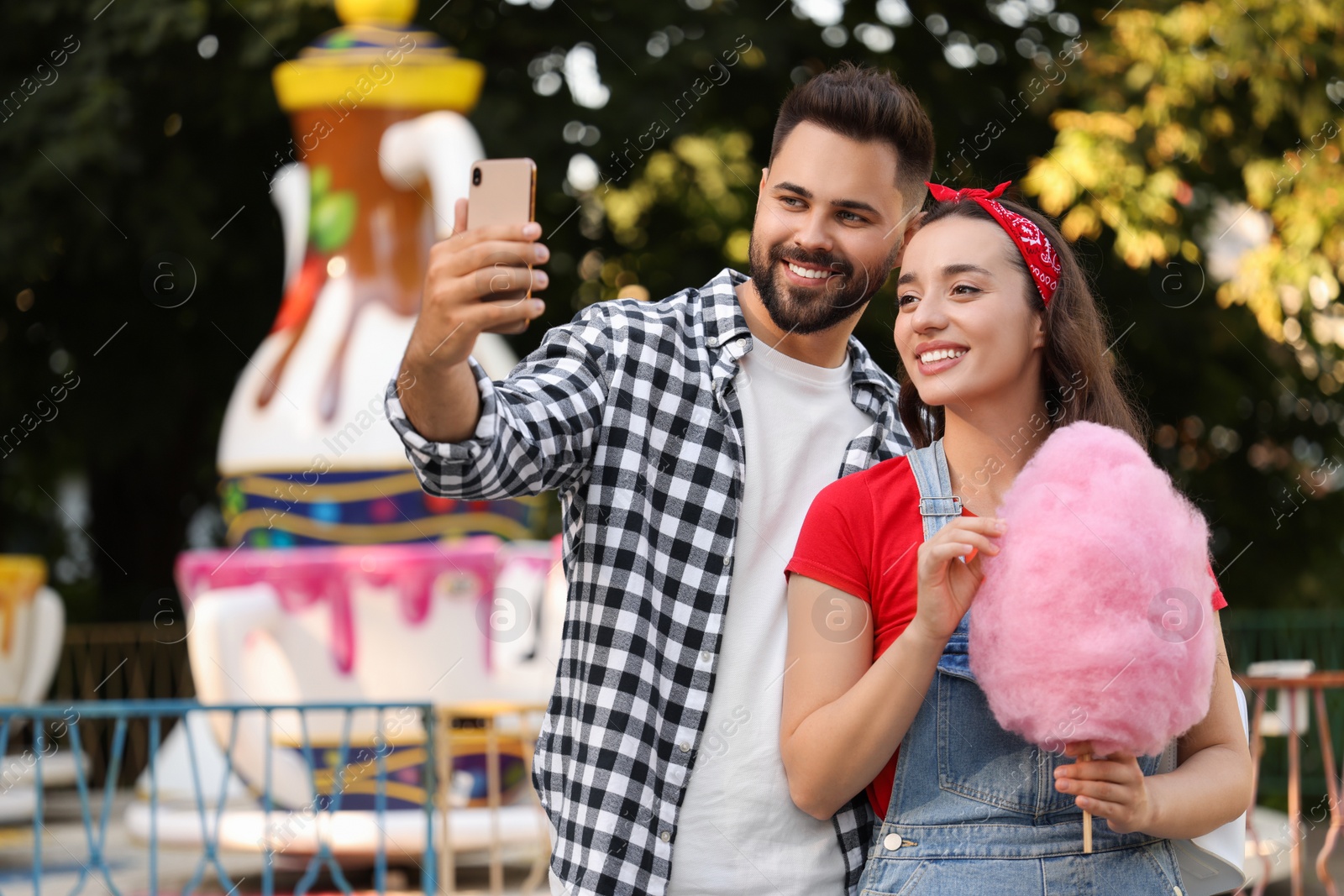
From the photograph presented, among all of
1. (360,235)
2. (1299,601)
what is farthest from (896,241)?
(1299,601)

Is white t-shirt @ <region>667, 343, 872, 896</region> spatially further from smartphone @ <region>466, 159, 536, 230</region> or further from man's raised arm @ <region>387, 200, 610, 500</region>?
smartphone @ <region>466, 159, 536, 230</region>

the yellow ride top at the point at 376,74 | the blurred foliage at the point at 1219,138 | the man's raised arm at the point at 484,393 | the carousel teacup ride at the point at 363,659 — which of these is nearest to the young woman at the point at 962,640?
the man's raised arm at the point at 484,393

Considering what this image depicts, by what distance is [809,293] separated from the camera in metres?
2.28

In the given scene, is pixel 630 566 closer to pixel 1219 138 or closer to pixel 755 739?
pixel 755 739

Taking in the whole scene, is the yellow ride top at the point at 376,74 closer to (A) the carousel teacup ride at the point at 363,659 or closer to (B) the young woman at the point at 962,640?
(A) the carousel teacup ride at the point at 363,659

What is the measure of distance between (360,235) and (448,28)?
3311 millimetres

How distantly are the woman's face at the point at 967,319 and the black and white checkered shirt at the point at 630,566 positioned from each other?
335 millimetres

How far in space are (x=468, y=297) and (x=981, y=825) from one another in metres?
0.95

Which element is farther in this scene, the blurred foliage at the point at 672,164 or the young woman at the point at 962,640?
the blurred foliage at the point at 672,164

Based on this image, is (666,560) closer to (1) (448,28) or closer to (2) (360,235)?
(2) (360,235)

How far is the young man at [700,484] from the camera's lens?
1998 millimetres

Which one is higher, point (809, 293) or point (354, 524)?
point (809, 293)

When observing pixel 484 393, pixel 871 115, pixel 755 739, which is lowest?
pixel 755 739

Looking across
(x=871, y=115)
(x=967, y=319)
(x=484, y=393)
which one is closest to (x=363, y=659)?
(x=871, y=115)
